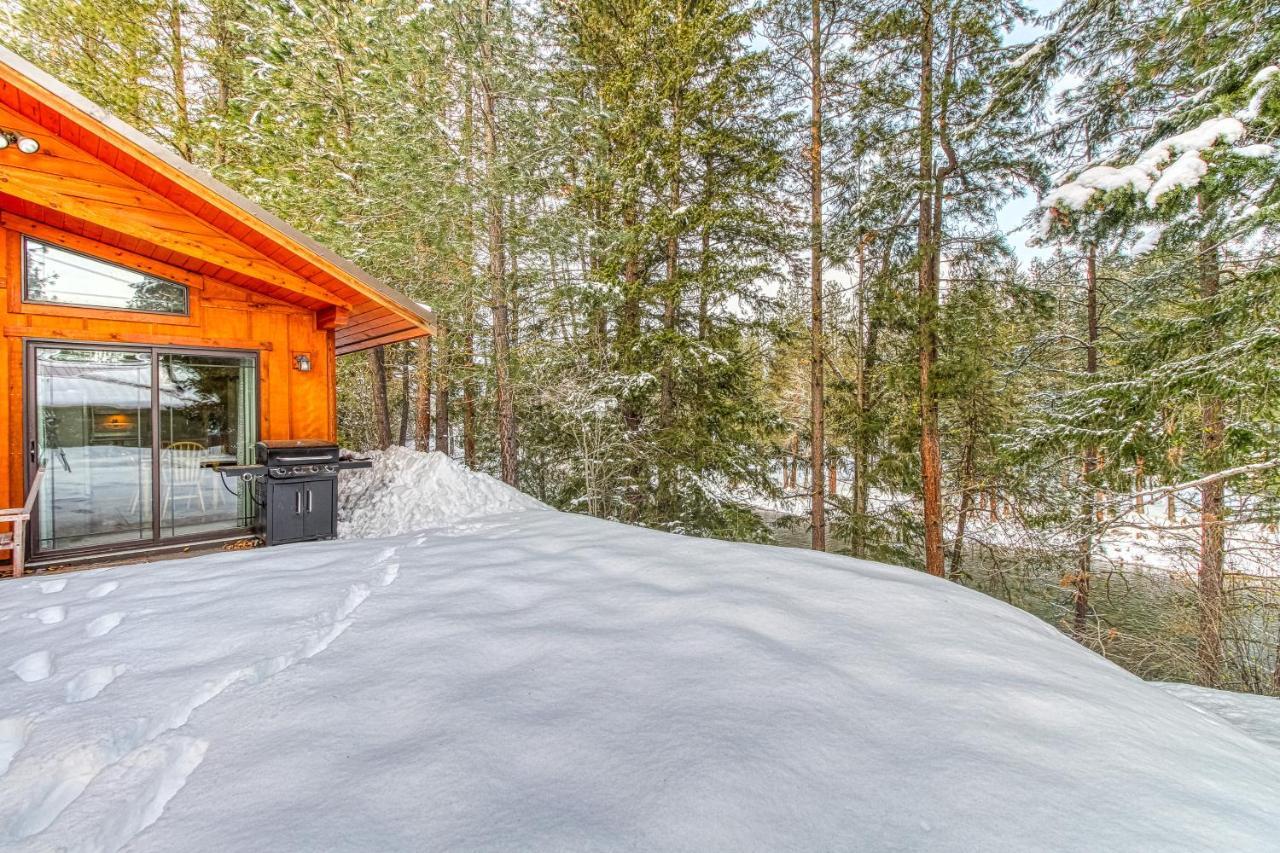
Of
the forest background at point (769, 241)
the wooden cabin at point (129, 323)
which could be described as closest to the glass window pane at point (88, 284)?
the wooden cabin at point (129, 323)

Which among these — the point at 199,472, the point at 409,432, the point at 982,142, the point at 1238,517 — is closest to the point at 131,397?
the point at 199,472

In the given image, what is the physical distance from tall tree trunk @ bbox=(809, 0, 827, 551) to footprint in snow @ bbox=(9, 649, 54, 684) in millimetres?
8233

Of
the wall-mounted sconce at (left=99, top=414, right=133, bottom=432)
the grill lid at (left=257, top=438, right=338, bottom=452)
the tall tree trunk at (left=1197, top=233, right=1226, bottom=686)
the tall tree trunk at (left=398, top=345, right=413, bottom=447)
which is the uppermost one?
the tall tree trunk at (left=398, top=345, right=413, bottom=447)

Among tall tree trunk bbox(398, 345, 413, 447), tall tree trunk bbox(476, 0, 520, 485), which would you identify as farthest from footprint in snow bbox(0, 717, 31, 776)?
tall tree trunk bbox(398, 345, 413, 447)

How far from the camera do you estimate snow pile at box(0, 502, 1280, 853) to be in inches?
49.4

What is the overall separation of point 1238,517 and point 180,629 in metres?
8.87

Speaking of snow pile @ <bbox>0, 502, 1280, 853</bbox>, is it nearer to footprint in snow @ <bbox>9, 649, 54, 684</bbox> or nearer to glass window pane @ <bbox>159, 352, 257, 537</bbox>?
footprint in snow @ <bbox>9, 649, 54, 684</bbox>

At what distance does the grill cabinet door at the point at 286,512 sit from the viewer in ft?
16.6

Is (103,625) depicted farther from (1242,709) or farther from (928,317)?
(928,317)

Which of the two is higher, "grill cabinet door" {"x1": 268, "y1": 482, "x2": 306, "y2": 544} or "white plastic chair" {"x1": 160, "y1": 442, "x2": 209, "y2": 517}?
"white plastic chair" {"x1": 160, "y1": 442, "x2": 209, "y2": 517}

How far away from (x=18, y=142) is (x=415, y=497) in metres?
4.49

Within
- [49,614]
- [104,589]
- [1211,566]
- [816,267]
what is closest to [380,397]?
[104,589]

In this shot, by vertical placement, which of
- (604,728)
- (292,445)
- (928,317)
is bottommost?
(604,728)

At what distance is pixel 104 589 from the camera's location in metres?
3.22
